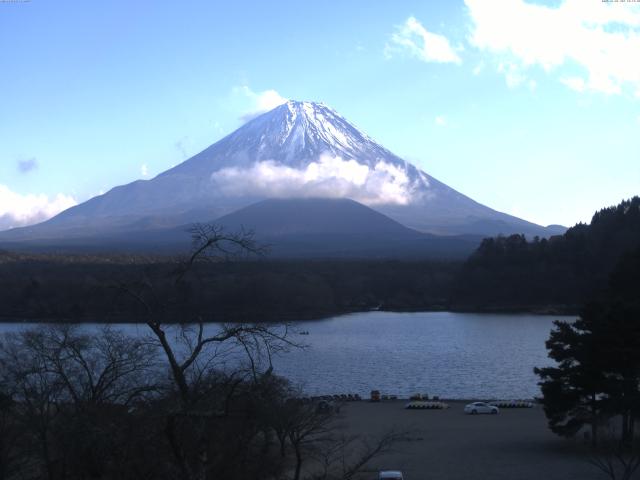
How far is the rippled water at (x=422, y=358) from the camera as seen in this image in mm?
18281

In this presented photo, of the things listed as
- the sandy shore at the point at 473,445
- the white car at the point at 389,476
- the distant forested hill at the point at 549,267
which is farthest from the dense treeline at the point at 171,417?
the distant forested hill at the point at 549,267

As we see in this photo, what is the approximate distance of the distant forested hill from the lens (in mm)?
39406

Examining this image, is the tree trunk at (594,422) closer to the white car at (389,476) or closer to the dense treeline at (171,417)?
the white car at (389,476)

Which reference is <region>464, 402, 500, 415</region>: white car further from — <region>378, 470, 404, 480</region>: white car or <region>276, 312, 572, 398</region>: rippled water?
<region>378, 470, 404, 480</region>: white car

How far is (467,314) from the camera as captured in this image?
131 ft

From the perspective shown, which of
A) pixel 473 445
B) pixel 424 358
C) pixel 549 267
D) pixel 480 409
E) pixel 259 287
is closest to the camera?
pixel 473 445

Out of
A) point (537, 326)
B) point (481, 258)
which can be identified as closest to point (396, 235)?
point (481, 258)

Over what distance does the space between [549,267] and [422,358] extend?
63.6ft

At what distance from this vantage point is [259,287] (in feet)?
126

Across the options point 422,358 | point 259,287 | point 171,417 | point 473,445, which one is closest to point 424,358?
point 422,358

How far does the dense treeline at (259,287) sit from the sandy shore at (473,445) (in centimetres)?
1478

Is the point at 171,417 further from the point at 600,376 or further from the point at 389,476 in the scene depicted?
the point at 600,376

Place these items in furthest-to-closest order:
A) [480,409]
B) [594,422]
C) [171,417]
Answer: [480,409]
[594,422]
[171,417]

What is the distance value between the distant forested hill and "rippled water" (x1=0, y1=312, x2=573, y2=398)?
185 inches
